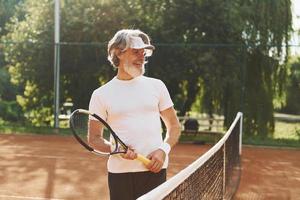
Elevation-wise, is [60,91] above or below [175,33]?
below

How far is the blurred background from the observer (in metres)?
12.0

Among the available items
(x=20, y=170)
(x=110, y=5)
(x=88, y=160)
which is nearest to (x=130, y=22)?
(x=110, y=5)

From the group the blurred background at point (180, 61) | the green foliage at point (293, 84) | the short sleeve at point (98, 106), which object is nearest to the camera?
the short sleeve at point (98, 106)

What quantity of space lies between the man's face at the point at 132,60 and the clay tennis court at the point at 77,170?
11.8 ft

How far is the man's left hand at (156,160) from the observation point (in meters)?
2.33

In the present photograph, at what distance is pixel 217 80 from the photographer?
12148mm

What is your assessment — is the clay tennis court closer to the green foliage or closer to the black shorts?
the green foliage

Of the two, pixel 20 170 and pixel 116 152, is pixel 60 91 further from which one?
pixel 116 152

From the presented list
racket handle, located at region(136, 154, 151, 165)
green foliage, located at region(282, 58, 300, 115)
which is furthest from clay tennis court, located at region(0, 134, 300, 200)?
racket handle, located at region(136, 154, 151, 165)

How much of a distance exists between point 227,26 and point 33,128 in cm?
512

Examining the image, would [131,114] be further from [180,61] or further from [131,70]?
[180,61]

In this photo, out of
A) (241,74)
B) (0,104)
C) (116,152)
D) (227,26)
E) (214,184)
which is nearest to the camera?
(116,152)

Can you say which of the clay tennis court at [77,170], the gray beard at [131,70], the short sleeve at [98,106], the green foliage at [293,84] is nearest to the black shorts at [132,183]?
the short sleeve at [98,106]

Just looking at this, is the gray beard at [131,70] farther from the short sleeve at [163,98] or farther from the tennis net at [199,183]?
the tennis net at [199,183]
